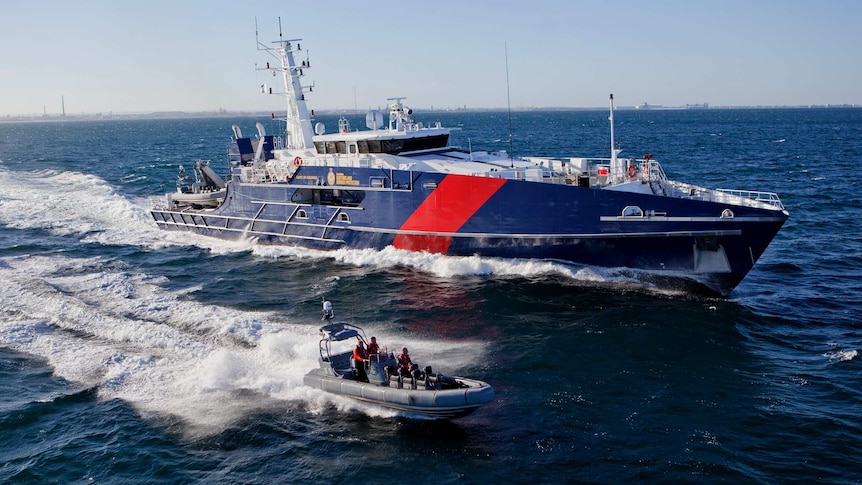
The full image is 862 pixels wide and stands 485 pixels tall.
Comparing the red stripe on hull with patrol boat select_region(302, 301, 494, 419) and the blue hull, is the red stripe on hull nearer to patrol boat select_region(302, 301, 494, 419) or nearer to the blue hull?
the blue hull

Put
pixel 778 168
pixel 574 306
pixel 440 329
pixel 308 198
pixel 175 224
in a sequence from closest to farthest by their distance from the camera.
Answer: pixel 440 329 < pixel 574 306 < pixel 308 198 < pixel 175 224 < pixel 778 168

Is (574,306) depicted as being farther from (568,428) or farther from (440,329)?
(568,428)

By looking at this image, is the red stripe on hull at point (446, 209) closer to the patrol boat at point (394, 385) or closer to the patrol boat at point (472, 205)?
the patrol boat at point (472, 205)

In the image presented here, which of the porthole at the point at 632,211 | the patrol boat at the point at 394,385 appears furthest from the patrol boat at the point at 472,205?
the patrol boat at the point at 394,385

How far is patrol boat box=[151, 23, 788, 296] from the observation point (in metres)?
20.7

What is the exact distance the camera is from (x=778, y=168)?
167ft

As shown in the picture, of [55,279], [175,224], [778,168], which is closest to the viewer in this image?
[55,279]

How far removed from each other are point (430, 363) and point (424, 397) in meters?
3.25

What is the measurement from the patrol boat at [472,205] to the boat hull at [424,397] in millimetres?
9484

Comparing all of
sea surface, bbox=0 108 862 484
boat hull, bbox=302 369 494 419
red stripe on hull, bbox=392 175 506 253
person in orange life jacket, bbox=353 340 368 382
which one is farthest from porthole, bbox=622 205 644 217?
person in orange life jacket, bbox=353 340 368 382

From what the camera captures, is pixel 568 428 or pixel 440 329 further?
pixel 440 329

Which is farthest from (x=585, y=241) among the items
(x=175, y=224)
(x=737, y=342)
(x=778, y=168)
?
(x=778, y=168)

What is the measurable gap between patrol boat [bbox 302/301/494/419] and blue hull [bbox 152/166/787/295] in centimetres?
884

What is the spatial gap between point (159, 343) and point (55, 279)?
8801 millimetres
